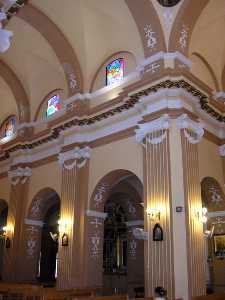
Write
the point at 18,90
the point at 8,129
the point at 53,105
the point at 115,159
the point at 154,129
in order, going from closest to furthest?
1. the point at 154,129
2. the point at 115,159
3. the point at 53,105
4. the point at 18,90
5. the point at 8,129

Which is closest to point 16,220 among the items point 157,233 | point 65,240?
point 65,240

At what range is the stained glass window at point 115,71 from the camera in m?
13.3

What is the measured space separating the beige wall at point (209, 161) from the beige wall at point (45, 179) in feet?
18.2

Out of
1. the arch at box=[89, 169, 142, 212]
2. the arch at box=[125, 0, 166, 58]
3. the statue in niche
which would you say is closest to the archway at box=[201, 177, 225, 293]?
the arch at box=[89, 169, 142, 212]

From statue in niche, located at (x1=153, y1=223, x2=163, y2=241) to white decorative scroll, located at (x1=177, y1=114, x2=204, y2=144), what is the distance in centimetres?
263

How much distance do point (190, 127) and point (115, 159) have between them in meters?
2.80

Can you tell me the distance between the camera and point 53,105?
16.1m

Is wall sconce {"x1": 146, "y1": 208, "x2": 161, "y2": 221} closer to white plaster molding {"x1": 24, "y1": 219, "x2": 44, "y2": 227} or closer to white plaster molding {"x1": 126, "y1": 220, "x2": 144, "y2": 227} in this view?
white plaster molding {"x1": 126, "y1": 220, "x2": 144, "y2": 227}

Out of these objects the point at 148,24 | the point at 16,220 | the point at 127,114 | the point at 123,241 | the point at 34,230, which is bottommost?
the point at 123,241

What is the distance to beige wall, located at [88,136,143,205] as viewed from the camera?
11625 millimetres

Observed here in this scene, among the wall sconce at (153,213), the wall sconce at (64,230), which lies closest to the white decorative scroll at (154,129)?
the wall sconce at (153,213)

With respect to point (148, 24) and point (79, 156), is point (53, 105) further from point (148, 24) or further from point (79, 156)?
point (148, 24)

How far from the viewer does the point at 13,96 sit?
58.4ft

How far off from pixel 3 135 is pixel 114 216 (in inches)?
284
